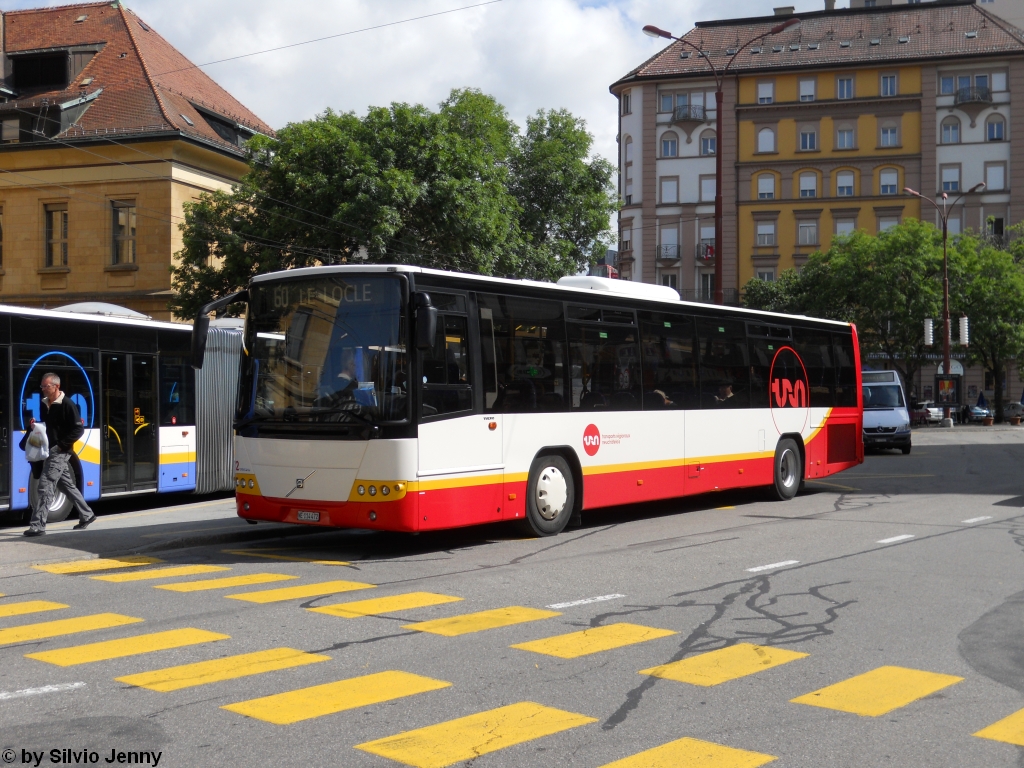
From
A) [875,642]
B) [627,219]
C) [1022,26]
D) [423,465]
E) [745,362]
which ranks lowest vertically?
[875,642]

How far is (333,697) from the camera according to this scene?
5648mm

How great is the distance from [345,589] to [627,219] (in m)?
71.0

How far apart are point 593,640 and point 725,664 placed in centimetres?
96

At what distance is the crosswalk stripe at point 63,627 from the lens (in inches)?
283

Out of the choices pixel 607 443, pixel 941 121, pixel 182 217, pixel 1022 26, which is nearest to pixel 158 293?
pixel 182 217

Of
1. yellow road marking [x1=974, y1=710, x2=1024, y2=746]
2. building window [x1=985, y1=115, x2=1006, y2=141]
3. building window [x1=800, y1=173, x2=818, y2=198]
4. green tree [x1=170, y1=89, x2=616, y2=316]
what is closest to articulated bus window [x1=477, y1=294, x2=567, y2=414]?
yellow road marking [x1=974, y1=710, x2=1024, y2=746]

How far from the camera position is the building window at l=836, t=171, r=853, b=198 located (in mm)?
→ 74062

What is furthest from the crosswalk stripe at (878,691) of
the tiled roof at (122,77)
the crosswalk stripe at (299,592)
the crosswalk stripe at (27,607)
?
the tiled roof at (122,77)

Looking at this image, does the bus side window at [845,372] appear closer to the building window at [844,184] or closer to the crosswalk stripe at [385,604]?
the crosswalk stripe at [385,604]

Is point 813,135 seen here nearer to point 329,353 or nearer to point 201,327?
point 201,327

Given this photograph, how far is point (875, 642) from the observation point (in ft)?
23.4

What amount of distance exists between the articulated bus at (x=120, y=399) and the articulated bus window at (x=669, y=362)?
706cm

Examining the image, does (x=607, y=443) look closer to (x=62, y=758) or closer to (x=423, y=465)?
(x=423, y=465)

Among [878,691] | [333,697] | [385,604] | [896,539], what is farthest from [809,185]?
[333,697]
